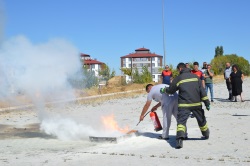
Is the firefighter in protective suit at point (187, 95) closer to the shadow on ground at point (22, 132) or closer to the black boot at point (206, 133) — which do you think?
the black boot at point (206, 133)

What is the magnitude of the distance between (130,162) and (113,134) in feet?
11.0

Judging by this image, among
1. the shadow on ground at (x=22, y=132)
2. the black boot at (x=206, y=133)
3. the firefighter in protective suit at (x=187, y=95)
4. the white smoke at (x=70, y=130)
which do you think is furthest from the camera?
the shadow on ground at (x=22, y=132)

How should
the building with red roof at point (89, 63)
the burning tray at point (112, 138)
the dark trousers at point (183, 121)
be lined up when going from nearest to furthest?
the dark trousers at point (183, 121)
the burning tray at point (112, 138)
the building with red roof at point (89, 63)

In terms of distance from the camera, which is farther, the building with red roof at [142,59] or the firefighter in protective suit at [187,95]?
the building with red roof at [142,59]

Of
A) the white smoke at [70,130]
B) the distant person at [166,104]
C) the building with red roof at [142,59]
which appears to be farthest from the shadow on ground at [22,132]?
the building with red roof at [142,59]

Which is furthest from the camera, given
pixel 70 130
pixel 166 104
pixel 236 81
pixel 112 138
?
pixel 236 81

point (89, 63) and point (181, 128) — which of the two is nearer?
point (181, 128)

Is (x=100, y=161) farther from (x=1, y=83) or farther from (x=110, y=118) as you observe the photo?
(x=1, y=83)

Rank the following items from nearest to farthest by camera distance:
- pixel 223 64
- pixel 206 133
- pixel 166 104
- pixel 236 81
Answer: pixel 206 133, pixel 166 104, pixel 236 81, pixel 223 64

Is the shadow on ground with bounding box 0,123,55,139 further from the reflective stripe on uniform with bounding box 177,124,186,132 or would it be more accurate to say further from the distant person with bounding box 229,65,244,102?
the distant person with bounding box 229,65,244,102

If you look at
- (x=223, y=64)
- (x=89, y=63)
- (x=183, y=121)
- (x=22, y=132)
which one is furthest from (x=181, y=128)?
(x=223, y=64)

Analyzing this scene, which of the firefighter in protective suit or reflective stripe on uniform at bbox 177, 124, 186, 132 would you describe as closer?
reflective stripe on uniform at bbox 177, 124, 186, 132

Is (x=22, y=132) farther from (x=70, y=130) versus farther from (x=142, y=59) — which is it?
(x=142, y=59)

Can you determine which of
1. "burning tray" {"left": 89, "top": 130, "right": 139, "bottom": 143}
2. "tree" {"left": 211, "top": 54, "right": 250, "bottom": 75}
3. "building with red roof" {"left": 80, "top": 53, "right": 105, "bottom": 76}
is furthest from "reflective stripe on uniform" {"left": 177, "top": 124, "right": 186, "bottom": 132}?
"tree" {"left": 211, "top": 54, "right": 250, "bottom": 75}
